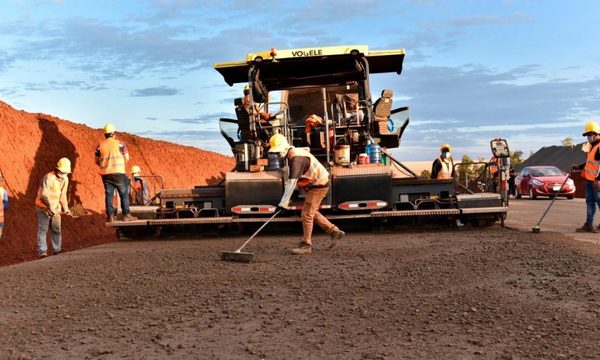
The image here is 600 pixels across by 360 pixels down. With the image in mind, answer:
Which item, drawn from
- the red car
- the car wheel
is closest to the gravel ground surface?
the red car

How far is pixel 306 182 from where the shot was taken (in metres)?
8.87

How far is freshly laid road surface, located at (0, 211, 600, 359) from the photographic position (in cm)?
420

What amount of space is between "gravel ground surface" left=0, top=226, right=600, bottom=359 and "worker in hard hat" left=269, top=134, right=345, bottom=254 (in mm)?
313

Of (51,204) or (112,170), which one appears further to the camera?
(112,170)

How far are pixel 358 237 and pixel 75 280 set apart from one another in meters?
5.09

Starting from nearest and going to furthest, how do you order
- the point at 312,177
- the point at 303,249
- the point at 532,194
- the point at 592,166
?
1. the point at 303,249
2. the point at 312,177
3. the point at 592,166
4. the point at 532,194

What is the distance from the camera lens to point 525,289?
5.91 metres

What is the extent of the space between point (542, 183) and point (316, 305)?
22260 millimetres

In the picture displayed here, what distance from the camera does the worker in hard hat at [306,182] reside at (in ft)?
28.1

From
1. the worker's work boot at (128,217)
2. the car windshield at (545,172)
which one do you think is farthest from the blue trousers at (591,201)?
the car windshield at (545,172)


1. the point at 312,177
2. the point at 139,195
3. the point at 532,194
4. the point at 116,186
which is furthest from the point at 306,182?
the point at 532,194

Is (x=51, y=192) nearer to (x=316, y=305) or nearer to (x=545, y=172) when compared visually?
(x=316, y=305)

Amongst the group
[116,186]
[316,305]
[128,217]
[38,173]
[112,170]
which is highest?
[38,173]

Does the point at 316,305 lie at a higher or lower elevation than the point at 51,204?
lower
